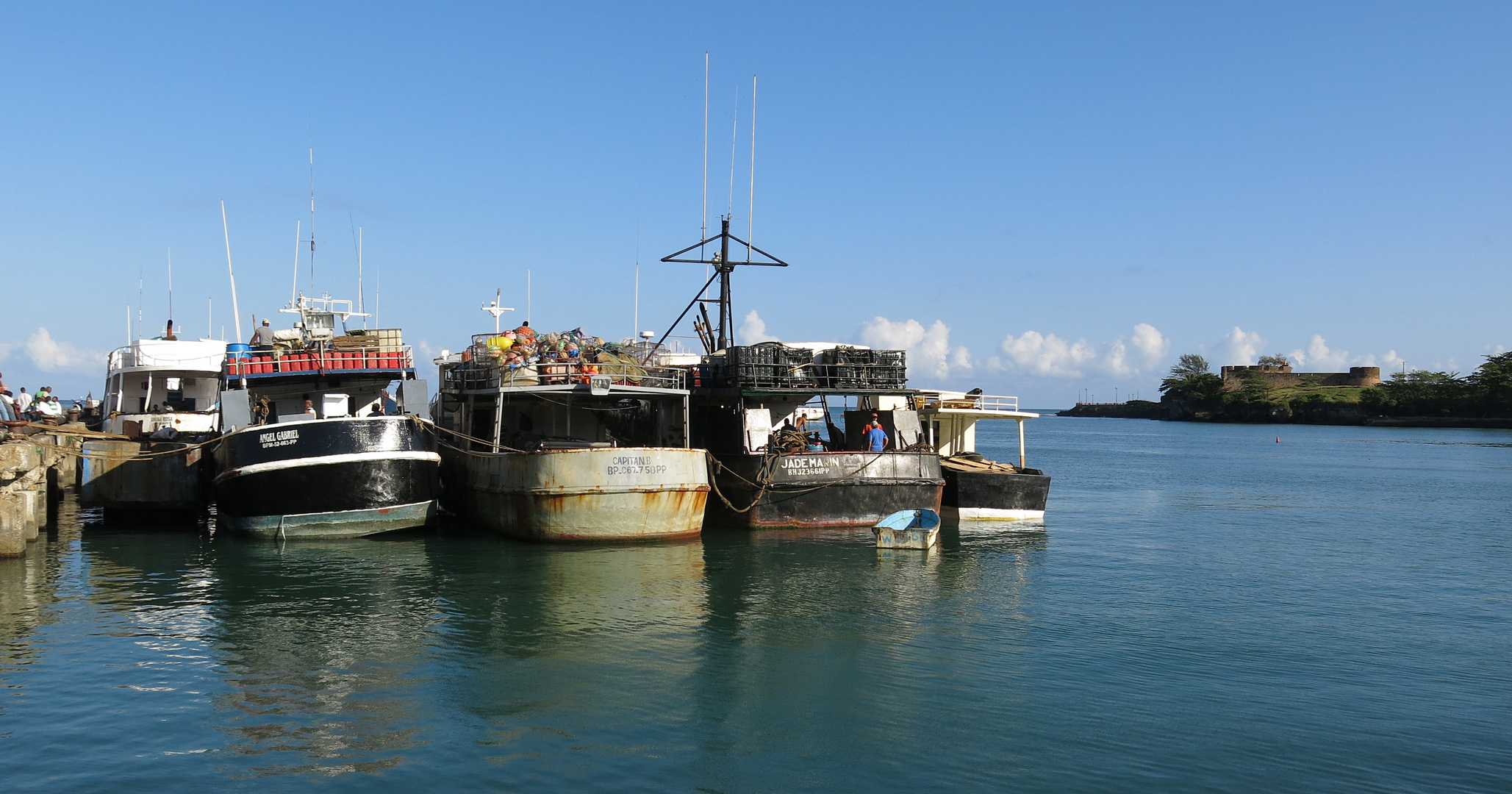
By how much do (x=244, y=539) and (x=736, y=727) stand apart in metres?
15.8

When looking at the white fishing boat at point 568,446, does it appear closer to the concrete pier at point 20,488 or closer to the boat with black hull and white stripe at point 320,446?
the boat with black hull and white stripe at point 320,446

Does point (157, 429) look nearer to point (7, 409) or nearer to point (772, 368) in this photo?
point (7, 409)

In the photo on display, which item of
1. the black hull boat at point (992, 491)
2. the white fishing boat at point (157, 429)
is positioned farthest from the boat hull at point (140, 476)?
the black hull boat at point (992, 491)

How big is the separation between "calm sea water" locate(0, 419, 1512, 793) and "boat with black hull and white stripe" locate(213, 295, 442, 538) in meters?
0.82

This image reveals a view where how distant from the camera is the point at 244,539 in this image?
858 inches

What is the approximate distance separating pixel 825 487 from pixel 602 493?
578 cm

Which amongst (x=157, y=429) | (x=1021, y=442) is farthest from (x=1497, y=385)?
(x=157, y=429)

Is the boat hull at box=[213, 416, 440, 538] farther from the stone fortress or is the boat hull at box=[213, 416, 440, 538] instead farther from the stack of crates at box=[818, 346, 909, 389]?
the stone fortress

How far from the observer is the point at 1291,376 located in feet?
550

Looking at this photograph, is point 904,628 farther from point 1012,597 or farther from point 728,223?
point 728,223

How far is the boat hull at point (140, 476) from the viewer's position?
974 inches

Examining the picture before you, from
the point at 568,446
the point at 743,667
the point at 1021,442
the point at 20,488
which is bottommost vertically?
the point at 743,667

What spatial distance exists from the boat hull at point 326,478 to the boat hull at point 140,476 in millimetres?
3801

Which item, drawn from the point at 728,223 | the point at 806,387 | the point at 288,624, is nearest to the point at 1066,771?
the point at 288,624
